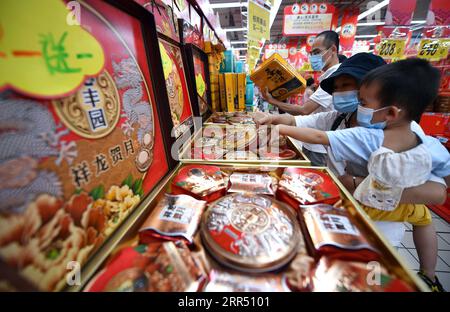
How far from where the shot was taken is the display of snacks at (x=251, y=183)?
2.87 feet

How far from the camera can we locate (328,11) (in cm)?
601

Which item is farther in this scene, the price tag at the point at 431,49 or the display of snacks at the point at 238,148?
the price tag at the point at 431,49

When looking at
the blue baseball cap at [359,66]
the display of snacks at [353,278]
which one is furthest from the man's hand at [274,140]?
the display of snacks at [353,278]

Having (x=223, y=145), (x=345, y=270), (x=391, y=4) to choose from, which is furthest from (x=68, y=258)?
(x=391, y=4)

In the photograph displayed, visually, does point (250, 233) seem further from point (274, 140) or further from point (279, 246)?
point (274, 140)

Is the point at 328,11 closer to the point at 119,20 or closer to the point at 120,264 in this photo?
the point at 119,20

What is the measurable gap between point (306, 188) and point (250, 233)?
40 centimetres

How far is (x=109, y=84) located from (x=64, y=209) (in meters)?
0.42

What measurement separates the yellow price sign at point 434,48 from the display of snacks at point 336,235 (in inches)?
219

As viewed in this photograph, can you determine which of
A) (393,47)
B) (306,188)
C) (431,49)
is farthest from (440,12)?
(306,188)

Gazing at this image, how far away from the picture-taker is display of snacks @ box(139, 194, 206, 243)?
2.03 ft

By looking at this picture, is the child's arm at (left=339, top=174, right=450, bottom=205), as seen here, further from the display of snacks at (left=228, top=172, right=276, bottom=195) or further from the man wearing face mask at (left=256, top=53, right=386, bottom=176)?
the display of snacks at (left=228, top=172, right=276, bottom=195)

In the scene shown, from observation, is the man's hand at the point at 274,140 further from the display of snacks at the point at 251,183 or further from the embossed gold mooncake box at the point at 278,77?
the embossed gold mooncake box at the point at 278,77

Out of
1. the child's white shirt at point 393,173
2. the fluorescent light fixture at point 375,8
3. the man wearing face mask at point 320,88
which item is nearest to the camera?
the child's white shirt at point 393,173
